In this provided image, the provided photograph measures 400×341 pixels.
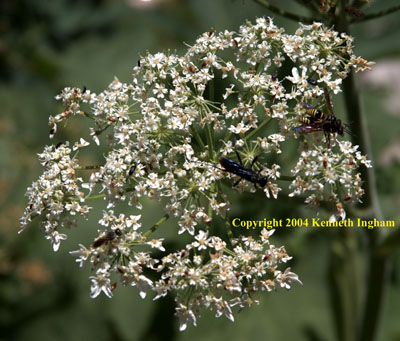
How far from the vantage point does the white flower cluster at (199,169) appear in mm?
2834

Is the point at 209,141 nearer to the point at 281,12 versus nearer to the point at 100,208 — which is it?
the point at 281,12

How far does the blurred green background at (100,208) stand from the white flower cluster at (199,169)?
1.33m

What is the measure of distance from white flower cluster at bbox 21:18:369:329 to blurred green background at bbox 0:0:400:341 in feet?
4.36

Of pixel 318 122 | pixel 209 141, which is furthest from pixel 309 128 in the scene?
pixel 209 141

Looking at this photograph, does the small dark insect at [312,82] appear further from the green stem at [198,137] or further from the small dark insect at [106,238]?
the small dark insect at [106,238]

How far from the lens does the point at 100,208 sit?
20.7ft

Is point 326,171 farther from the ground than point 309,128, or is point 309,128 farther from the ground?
point 309,128

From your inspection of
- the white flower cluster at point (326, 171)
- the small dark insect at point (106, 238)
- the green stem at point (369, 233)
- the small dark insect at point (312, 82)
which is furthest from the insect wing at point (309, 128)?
the small dark insect at point (106, 238)

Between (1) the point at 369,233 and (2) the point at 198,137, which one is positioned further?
(1) the point at 369,233

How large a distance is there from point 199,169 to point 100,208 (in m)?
3.49

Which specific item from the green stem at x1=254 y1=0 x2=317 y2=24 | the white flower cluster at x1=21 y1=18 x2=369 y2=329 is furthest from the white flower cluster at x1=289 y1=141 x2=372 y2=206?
the green stem at x1=254 y1=0 x2=317 y2=24

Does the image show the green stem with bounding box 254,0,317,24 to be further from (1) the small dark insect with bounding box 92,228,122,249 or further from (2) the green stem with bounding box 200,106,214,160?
(1) the small dark insect with bounding box 92,228,122,249

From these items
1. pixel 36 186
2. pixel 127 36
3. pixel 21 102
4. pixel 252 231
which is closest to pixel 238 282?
pixel 36 186

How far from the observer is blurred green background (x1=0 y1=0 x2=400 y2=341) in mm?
5543
